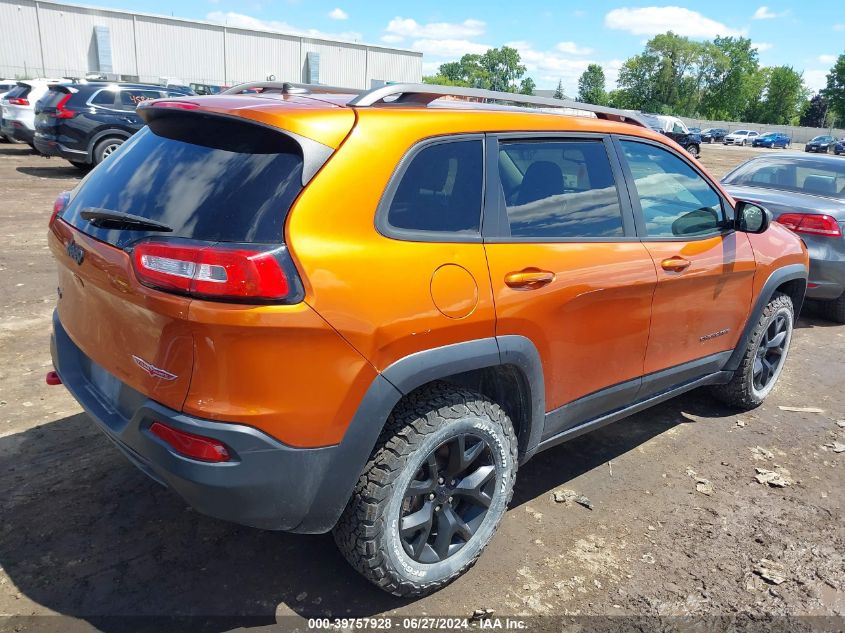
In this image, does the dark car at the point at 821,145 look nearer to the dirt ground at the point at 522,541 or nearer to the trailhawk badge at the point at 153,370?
the dirt ground at the point at 522,541

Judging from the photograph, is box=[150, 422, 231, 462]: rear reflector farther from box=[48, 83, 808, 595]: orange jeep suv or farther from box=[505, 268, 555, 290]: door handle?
box=[505, 268, 555, 290]: door handle

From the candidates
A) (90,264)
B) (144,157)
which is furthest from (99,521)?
(144,157)

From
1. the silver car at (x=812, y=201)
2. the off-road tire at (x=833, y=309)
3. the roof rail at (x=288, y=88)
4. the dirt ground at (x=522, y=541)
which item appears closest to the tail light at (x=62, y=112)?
the dirt ground at (x=522, y=541)

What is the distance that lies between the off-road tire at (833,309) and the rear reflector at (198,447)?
6735 mm

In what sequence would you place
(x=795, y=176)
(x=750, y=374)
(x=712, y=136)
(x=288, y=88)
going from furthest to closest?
(x=712, y=136)
(x=795, y=176)
(x=750, y=374)
(x=288, y=88)

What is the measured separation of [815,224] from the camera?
621cm

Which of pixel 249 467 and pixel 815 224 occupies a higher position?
pixel 815 224

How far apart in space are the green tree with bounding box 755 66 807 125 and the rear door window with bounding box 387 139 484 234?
12083 cm

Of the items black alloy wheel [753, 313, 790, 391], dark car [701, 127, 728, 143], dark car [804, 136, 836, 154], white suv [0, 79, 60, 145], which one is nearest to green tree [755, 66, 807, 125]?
dark car [701, 127, 728, 143]

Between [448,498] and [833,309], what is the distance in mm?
5961

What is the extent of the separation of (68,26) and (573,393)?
6080 cm

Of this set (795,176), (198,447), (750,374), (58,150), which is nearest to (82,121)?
(58,150)

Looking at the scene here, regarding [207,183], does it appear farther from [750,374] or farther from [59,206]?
[750,374]

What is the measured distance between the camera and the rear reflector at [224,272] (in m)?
2.04
